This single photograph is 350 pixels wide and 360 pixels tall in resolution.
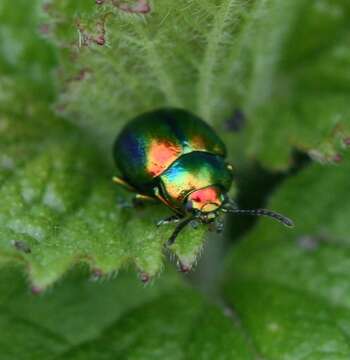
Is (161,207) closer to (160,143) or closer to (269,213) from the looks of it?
(160,143)

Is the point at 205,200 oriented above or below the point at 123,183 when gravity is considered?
above

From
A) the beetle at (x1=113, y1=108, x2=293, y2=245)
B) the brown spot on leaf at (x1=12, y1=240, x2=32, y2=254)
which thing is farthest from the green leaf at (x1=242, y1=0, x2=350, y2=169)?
the brown spot on leaf at (x1=12, y1=240, x2=32, y2=254)

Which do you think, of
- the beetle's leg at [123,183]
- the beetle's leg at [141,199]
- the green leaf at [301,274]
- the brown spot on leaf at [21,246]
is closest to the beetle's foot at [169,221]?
the beetle's leg at [141,199]

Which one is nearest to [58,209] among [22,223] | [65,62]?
[22,223]

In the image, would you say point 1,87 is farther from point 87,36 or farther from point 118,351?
point 118,351

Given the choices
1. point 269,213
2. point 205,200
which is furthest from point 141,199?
point 269,213

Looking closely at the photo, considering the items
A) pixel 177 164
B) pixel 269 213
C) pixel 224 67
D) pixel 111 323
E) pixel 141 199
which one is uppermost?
pixel 224 67

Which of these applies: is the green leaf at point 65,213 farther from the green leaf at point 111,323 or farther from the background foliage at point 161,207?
the green leaf at point 111,323

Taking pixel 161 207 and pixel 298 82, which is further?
pixel 298 82
